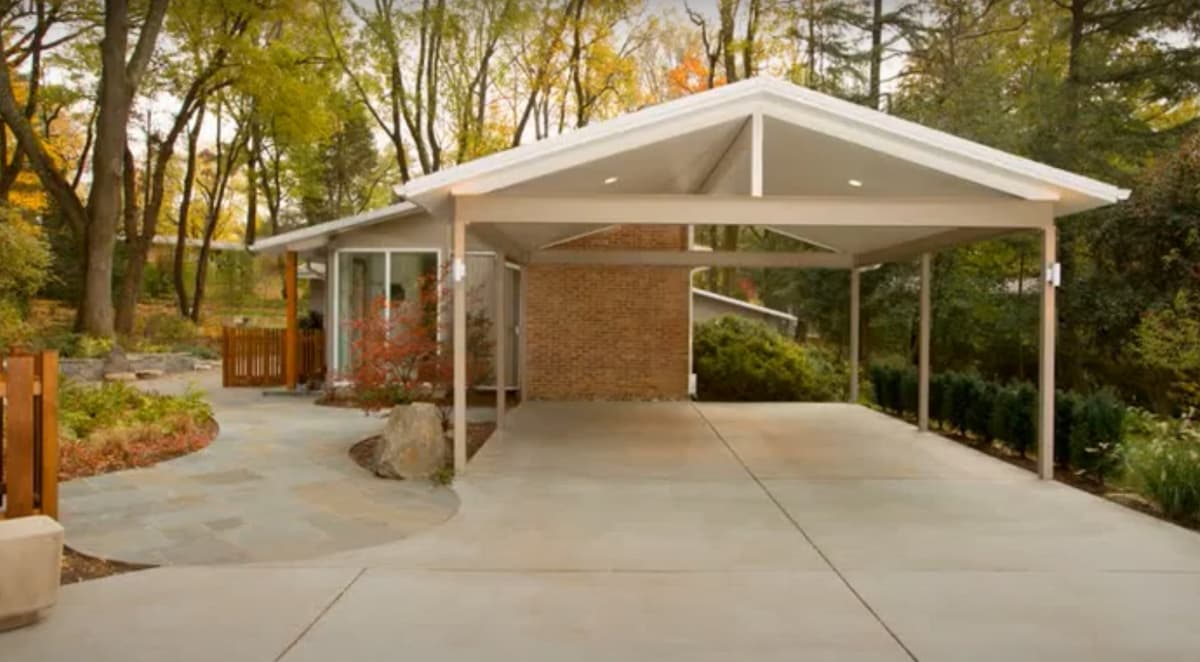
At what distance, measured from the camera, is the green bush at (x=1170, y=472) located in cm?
682

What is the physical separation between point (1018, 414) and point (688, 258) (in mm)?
5336

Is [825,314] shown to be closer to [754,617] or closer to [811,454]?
[811,454]

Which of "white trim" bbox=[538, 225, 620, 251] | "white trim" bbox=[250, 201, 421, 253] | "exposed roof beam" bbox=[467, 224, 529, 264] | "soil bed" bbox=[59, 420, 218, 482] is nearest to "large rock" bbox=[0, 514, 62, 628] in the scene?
"soil bed" bbox=[59, 420, 218, 482]

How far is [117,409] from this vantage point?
1018 cm

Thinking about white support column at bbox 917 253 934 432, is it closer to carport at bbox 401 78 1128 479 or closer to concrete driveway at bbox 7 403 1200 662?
carport at bbox 401 78 1128 479

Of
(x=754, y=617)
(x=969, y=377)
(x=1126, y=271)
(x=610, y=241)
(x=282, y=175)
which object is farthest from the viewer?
(x=282, y=175)

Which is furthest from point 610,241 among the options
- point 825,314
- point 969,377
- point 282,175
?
point 282,175

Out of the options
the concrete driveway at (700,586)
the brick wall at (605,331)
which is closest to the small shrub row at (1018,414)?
the concrete driveway at (700,586)

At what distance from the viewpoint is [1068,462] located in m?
8.97

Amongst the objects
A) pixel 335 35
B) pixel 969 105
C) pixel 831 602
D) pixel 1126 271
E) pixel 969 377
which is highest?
pixel 335 35

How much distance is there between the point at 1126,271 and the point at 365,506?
12634 mm

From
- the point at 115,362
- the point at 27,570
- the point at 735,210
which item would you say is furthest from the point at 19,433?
the point at 115,362

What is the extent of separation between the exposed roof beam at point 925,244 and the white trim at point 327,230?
704cm

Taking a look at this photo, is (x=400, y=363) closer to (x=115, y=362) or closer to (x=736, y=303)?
(x=115, y=362)
